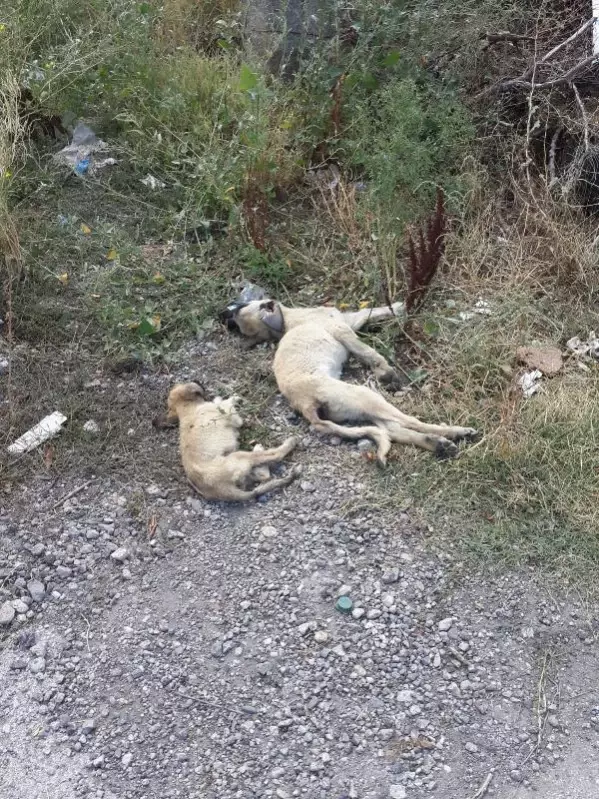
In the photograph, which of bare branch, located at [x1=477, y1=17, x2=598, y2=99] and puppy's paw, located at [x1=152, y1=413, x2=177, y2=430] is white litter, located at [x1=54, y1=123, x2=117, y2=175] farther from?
bare branch, located at [x1=477, y1=17, x2=598, y2=99]

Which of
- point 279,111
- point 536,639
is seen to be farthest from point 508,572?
point 279,111

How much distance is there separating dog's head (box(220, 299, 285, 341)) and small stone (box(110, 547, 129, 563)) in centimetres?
143

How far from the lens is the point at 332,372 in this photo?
439cm

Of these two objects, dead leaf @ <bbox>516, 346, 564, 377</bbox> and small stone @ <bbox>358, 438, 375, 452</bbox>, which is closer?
small stone @ <bbox>358, 438, 375, 452</bbox>

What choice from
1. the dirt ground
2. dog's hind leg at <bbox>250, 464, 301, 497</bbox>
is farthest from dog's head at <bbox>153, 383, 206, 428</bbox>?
dog's hind leg at <bbox>250, 464, 301, 497</bbox>

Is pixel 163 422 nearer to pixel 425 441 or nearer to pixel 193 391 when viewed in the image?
pixel 193 391

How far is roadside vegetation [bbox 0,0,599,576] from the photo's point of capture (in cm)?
435

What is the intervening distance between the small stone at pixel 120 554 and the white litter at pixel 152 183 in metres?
2.65

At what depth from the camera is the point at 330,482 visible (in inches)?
158

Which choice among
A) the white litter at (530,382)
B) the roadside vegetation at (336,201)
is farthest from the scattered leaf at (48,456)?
the white litter at (530,382)

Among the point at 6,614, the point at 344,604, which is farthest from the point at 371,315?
the point at 6,614

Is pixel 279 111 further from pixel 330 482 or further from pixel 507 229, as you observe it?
pixel 330 482

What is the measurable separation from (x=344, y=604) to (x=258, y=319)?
5.81ft

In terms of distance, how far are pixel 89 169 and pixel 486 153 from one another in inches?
105
